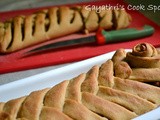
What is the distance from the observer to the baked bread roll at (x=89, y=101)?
2.36ft

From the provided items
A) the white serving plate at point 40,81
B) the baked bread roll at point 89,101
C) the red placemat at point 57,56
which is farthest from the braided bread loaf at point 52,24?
the baked bread roll at point 89,101

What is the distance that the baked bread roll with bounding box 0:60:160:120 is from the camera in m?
0.72

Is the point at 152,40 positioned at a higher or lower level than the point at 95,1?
lower

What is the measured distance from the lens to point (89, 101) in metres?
0.74

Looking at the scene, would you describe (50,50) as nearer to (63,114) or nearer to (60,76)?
(60,76)

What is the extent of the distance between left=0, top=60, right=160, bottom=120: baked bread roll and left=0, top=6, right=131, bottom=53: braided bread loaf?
519 millimetres

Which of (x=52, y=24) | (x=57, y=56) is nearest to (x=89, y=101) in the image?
(x=57, y=56)

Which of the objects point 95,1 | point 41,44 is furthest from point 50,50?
point 95,1

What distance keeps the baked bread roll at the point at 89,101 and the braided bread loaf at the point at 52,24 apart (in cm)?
52

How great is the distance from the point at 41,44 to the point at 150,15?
56 centimetres

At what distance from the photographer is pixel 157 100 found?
0.77 m

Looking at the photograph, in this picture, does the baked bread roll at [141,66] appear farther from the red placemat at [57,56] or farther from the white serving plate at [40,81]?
the red placemat at [57,56]

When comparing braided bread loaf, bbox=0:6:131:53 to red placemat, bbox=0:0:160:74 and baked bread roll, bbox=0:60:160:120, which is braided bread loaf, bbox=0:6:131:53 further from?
baked bread roll, bbox=0:60:160:120

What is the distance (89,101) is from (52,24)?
65 centimetres
